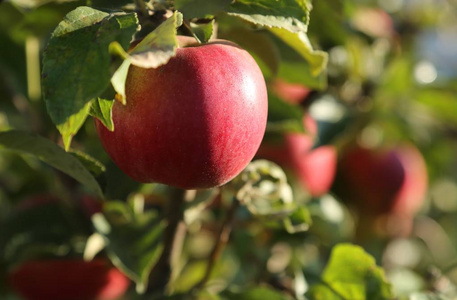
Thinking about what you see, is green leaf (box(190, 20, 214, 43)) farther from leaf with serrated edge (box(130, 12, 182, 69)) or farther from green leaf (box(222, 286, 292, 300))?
green leaf (box(222, 286, 292, 300))

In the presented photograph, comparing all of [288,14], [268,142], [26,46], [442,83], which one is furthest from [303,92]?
[288,14]

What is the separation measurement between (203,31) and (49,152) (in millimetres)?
207

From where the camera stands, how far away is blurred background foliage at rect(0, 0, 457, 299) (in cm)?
94

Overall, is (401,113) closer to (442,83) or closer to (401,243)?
(442,83)

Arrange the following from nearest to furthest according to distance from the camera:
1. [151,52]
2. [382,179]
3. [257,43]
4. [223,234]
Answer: [151,52] → [257,43] → [223,234] → [382,179]

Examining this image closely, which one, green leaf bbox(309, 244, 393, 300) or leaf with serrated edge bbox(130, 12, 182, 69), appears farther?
green leaf bbox(309, 244, 393, 300)

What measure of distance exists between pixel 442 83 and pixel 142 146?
87 centimetres

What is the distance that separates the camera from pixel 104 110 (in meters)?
0.60

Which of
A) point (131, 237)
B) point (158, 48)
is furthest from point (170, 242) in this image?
point (158, 48)

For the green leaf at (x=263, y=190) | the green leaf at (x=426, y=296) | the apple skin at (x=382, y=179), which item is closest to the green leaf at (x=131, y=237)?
the green leaf at (x=263, y=190)

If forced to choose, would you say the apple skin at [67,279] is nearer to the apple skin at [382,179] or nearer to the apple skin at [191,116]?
the apple skin at [191,116]

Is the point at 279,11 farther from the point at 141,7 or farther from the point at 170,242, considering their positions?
the point at 170,242

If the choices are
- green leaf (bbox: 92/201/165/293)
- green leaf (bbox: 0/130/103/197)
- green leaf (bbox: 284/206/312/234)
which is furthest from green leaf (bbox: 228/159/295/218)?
green leaf (bbox: 0/130/103/197)

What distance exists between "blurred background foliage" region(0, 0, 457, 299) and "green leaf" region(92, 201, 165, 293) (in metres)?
0.03
